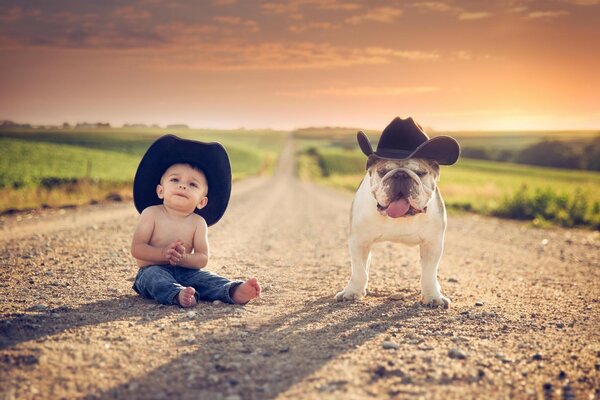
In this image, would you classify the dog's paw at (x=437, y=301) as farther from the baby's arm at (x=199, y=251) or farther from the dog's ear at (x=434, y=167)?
the baby's arm at (x=199, y=251)

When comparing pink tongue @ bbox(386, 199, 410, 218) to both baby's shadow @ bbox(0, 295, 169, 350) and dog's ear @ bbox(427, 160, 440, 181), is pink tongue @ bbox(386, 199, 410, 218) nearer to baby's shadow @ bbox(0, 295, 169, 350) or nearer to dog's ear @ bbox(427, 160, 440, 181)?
dog's ear @ bbox(427, 160, 440, 181)

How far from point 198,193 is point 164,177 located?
39 centimetres

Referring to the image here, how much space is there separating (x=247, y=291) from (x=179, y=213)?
1114 millimetres

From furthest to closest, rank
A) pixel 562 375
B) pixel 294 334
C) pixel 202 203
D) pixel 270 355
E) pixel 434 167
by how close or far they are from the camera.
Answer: pixel 202 203 → pixel 434 167 → pixel 294 334 → pixel 270 355 → pixel 562 375

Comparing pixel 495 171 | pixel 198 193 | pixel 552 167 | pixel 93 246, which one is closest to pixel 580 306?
pixel 198 193

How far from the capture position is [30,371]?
10.5 ft

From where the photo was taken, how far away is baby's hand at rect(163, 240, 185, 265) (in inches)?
199

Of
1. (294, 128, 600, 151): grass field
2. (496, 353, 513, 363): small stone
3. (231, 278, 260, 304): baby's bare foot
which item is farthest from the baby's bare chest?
(294, 128, 600, 151): grass field

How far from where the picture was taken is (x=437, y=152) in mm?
4859

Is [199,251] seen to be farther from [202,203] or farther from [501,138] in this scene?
[501,138]

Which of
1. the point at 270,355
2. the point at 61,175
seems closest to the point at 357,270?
the point at 270,355

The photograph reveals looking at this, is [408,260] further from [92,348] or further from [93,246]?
[92,348]

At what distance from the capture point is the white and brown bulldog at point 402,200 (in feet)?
15.3

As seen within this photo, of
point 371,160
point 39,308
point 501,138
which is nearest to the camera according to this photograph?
point 39,308
